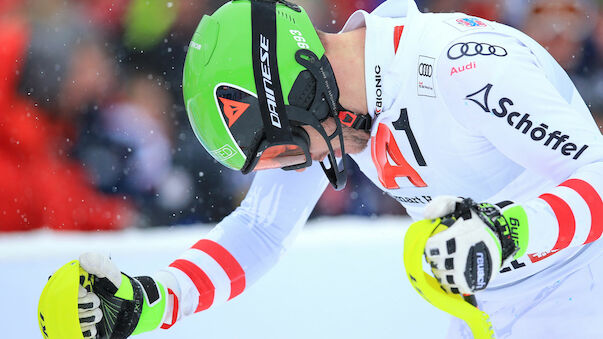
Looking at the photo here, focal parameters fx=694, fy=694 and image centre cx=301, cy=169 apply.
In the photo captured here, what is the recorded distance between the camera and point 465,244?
5.56ft

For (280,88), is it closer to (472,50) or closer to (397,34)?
(397,34)

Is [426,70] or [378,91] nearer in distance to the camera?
[426,70]

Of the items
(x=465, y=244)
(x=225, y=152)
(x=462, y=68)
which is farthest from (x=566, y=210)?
(x=225, y=152)

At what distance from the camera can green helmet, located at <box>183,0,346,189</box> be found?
7.66 feet

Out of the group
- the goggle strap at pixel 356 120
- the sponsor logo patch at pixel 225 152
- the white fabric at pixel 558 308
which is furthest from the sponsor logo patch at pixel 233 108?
the white fabric at pixel 558 308

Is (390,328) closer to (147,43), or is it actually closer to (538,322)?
(538,322)

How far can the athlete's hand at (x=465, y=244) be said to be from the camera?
5.55 ft

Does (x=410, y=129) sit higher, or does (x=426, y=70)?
(x=426, y=70)

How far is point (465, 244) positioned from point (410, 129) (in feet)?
2.42

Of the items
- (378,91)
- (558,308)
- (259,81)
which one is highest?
(259,81)

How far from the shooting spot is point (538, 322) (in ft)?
8.07

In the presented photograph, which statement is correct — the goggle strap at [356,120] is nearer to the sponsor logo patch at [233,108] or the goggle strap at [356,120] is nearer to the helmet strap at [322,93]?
the helmet strap at [322,93]

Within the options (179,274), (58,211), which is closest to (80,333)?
(179,274)

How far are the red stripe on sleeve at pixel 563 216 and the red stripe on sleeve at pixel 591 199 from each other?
5cm
